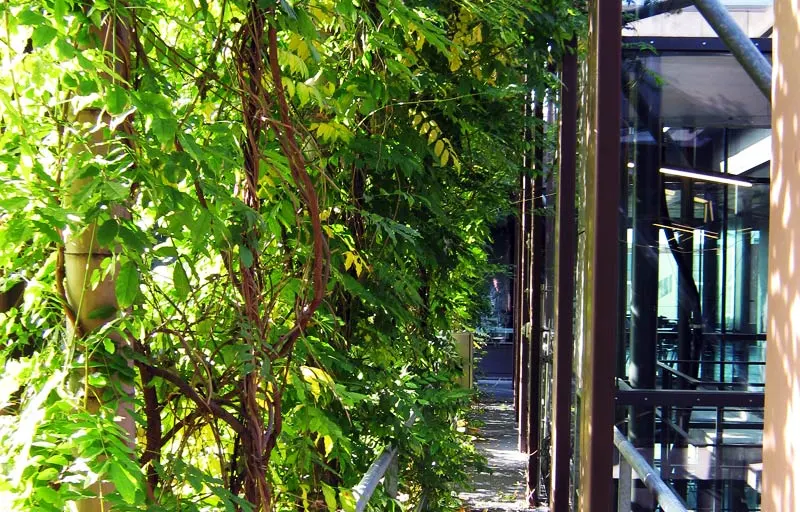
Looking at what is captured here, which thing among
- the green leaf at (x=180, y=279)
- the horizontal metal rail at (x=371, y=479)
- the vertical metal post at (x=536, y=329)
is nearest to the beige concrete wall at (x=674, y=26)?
the horizontal metal rail at (x=371, y=479)

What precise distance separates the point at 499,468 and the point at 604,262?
7.28m

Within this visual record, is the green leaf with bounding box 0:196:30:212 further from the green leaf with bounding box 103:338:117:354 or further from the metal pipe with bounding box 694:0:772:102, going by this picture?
the metal pipe with bounding box 694:0:772:102

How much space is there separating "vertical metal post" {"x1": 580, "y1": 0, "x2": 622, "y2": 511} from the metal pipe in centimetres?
61

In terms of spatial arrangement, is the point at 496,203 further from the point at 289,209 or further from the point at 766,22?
the point at 289,209

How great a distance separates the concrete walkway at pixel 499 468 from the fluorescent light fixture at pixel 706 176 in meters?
3.16

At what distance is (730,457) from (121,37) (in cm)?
330

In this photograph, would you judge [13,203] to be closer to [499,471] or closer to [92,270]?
[92,270]

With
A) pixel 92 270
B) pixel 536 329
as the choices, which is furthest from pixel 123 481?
pixel 536 329

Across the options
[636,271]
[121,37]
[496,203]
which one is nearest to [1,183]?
[121,37]

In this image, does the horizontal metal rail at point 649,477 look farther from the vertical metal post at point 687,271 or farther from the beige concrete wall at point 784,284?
the beige concrete wall at point 784,284

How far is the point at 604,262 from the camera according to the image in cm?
350

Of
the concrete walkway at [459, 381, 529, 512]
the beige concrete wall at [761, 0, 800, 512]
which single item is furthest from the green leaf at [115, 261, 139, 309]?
the concrete walkway at [459, 381, 529, 512]

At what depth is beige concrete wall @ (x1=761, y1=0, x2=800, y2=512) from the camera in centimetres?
131

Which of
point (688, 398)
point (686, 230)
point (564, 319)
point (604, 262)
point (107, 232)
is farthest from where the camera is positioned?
point (564, 319)
